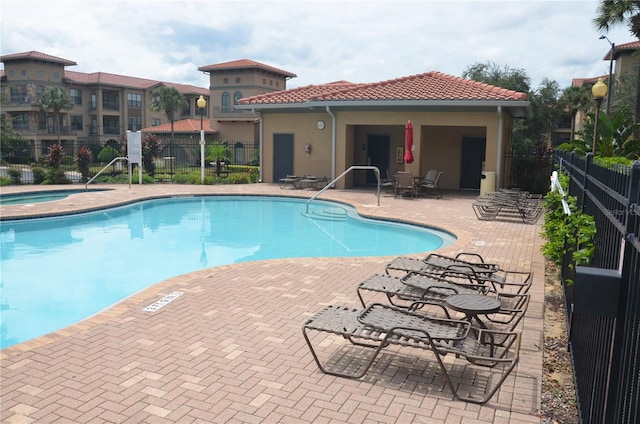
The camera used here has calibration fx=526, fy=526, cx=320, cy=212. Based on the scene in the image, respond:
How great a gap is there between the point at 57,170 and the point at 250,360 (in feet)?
67.0

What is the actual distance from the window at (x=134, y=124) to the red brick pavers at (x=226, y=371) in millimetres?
52827

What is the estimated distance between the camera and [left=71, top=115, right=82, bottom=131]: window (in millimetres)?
52228

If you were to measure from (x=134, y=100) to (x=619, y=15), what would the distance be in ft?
159

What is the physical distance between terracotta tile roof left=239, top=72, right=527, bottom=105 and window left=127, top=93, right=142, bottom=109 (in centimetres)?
3857

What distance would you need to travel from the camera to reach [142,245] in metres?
12.1

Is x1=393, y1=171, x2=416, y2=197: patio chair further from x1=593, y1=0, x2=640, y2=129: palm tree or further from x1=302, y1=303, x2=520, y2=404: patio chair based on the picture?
x1=302, y1=303, x2=520, y2=404: patio chair

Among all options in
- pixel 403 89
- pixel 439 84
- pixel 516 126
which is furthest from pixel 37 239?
pixel 516 126

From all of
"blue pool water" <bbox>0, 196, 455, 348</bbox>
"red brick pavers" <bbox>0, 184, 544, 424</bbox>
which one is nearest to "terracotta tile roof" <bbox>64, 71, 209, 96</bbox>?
"blue pool water" <bbox>0, 196, 455, 348</bbox>

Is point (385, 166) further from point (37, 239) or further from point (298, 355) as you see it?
point (298, 355)

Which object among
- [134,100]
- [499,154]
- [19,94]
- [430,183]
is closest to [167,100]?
[134,100]

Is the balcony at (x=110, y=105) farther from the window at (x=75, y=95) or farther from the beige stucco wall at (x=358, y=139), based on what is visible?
the beige stucco wall at (x=358, y=139)

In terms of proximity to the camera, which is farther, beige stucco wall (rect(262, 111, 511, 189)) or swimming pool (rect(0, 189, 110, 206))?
beige stucco wall (rect(262, 111, 511, 189))

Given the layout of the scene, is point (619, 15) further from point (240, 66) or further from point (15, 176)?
point (240, 66)

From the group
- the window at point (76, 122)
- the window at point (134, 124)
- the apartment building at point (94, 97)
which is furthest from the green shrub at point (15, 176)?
the window at point (134, 124)
